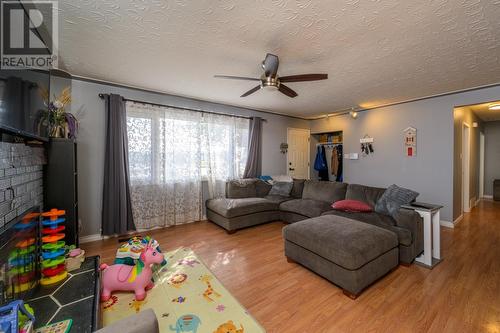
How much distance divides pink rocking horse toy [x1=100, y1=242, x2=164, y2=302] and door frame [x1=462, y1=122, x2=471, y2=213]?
5.91m

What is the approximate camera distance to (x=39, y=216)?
69.2 inches

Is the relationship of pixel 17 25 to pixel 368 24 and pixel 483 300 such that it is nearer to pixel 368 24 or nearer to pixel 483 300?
pixel 368 24

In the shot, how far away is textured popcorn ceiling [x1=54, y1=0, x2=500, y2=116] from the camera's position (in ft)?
5.30

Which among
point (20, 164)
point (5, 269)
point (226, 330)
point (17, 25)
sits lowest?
point (226, 330)

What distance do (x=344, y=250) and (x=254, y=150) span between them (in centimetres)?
326

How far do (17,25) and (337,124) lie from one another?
5.71 m

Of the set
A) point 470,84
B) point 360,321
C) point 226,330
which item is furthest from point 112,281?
point 470,84

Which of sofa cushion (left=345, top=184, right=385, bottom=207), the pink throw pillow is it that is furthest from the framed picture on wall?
the pink throw pillow

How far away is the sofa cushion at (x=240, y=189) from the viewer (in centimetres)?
423

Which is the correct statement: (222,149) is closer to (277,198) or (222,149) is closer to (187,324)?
(277,198)

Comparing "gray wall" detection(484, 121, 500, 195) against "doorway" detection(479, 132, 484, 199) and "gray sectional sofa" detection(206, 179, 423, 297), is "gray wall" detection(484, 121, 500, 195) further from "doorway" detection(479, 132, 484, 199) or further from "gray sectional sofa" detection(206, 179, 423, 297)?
"gray sectional sofa" detection(206, 179, 423, 297)

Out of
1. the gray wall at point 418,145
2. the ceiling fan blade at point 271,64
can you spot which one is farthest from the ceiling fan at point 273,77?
the gray wall at point 418,145

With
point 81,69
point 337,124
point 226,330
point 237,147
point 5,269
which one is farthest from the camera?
point 337,124

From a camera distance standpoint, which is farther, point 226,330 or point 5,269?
point 226,330
